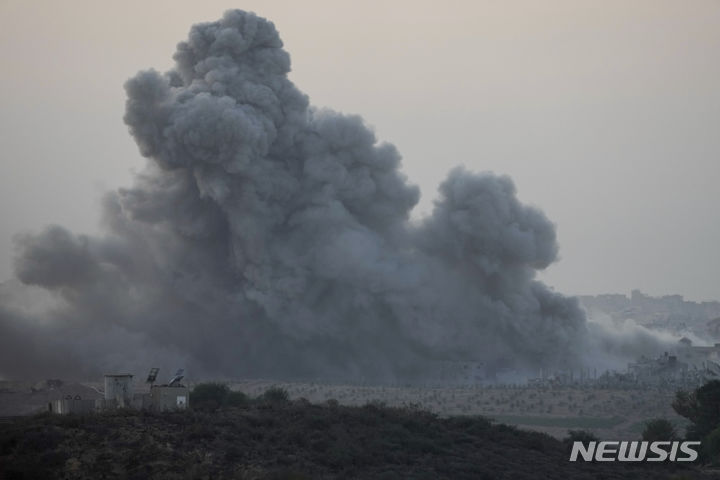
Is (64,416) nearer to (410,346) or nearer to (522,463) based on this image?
(522,463)

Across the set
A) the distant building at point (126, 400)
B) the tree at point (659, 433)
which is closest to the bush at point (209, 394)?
the distant building at point (126, 400)

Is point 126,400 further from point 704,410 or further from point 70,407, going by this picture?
point 704,410

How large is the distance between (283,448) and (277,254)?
3955cm

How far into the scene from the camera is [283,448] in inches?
1479

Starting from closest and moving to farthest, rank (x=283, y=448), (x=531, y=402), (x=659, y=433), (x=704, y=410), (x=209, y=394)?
(x=283, y=448), (x=659, y=433), (x=704, y=410), (x=209, y=394), (x=531, y=402)

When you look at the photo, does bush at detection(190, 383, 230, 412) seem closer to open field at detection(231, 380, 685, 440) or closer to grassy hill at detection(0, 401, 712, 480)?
grassy hill at detection(0, 401, 712, 480)

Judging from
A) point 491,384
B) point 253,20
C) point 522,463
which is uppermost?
point 253,20

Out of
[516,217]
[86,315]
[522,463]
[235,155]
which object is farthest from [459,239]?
[522,463]

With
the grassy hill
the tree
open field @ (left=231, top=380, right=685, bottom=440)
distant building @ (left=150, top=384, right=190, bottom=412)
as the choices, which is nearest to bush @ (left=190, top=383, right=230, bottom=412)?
distant building @ (left=150, top=384, right=190, bottom=412)

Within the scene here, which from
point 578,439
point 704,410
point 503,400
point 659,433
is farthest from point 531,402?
point 578,439

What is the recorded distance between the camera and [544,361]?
8319 centimetres

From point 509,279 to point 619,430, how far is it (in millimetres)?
25772

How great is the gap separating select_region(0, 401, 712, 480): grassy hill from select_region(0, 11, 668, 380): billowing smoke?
107 ft

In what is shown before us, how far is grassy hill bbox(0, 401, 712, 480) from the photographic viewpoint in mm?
34062
